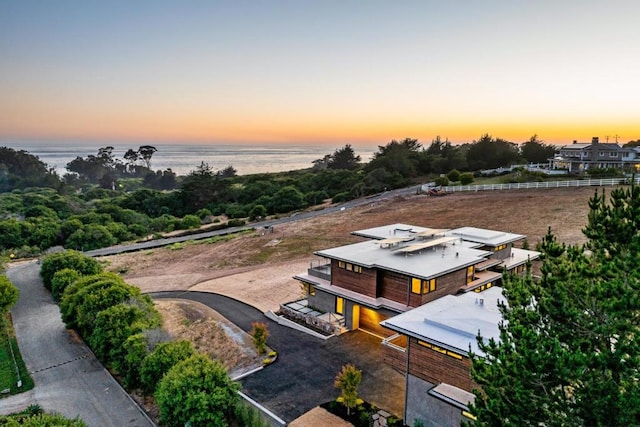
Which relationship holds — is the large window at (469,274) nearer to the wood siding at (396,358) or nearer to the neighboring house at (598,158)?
the wood siding at (396,358)

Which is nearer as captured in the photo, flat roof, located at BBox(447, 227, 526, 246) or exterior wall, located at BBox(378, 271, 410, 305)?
exterior wall, located at BBox(378, 271, 410, 305)

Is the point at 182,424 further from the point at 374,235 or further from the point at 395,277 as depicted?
the point at 374,235

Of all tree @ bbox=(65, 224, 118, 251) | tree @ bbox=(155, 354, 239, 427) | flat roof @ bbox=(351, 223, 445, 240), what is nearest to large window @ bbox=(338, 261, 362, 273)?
flat roof @ bbox=(351, 223, 445, 240)

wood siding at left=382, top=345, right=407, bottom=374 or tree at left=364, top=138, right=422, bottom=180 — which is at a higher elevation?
tree at left=364, top=138, right=422, bottom=180

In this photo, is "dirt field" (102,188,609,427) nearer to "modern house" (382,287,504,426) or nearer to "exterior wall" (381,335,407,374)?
"exterior wall" (381,335,407,374)

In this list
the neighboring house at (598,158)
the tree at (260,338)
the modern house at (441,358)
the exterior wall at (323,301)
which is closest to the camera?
the modern house at (441,358)

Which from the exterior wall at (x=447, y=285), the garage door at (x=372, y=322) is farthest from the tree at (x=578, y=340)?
the garage door at (x=372, y=322)
